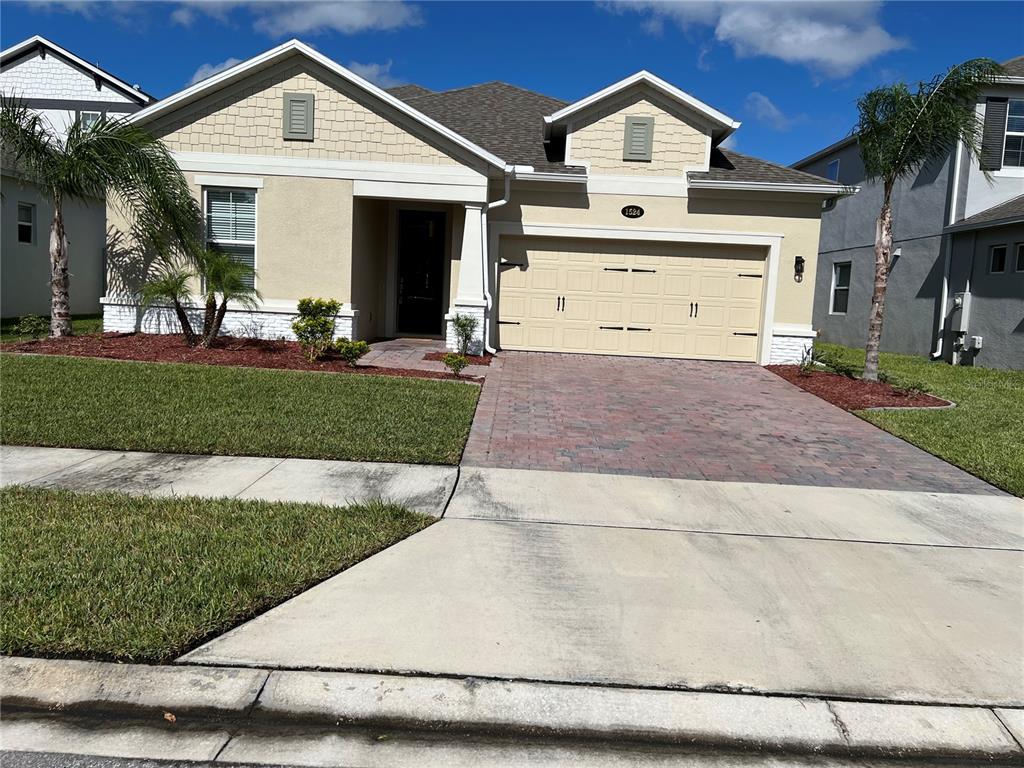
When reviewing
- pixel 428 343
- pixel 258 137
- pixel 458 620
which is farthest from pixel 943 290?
pixel 458 620

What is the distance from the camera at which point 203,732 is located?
3215mm

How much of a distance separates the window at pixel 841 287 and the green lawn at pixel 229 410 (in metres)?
16.8

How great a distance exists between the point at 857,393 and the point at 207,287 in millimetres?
10808

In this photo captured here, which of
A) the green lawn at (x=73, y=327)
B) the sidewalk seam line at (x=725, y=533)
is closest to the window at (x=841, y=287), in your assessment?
the sidewalk seam line at (x=725, y=533)

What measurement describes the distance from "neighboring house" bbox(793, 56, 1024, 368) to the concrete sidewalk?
1277cm

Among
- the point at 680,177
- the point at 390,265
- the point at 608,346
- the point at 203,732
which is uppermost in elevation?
the point at 680,177

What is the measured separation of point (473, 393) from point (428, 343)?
19.0 ft

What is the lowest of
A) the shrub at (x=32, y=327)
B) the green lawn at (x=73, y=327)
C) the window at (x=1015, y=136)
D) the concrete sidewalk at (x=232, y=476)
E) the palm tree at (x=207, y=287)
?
the concrete sidewalk at (x=232, y=476)

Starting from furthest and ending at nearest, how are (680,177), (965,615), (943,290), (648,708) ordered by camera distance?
(943,290), (680,177), (965,615), (648,708)

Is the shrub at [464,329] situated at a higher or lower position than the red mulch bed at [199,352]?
higher

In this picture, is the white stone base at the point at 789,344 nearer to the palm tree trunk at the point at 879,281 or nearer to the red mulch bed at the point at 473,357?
the palm tree trunk at the point at 879,281

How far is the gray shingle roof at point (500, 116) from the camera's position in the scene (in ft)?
53.2

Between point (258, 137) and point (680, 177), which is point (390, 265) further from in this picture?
point (680, 177)

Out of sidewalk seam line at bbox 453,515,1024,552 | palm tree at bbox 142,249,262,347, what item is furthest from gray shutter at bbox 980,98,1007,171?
palm tree at bbox 142,249,262,347
